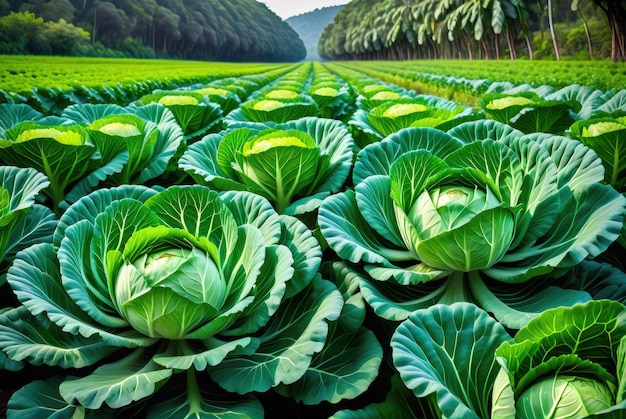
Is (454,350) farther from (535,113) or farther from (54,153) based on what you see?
(535,113)

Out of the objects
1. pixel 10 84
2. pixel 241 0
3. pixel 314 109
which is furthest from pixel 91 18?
pixel 241 0

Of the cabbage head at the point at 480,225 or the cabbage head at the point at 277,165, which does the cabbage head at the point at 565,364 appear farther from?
the cabbage head at the point at 277,165

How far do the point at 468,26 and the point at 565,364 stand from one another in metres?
48.3

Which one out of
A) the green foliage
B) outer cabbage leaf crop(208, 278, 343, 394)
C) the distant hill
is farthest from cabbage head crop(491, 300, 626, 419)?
the distant hill

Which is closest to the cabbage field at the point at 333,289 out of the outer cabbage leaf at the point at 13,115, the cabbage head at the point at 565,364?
the cabbage head at the point at 565,364

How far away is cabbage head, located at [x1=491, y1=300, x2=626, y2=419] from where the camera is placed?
84 cm

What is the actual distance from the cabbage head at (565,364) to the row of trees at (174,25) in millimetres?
31195

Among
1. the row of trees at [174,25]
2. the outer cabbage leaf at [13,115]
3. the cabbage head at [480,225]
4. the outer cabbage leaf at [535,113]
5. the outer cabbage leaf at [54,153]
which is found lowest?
the cabbage head at [480,225]

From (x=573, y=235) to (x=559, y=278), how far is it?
0.15m

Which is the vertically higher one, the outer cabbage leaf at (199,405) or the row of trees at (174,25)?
the row of trees at (174,25)

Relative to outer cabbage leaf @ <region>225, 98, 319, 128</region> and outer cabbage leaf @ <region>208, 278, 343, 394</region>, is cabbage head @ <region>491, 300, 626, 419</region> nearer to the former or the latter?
outer cabbage leaf @ <region>208, 278, 343, 394</region>

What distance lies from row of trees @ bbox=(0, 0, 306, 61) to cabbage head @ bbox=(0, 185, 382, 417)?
30227 millimetres

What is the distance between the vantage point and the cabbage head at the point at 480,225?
128 centimetres

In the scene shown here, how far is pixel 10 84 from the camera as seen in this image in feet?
20.1
